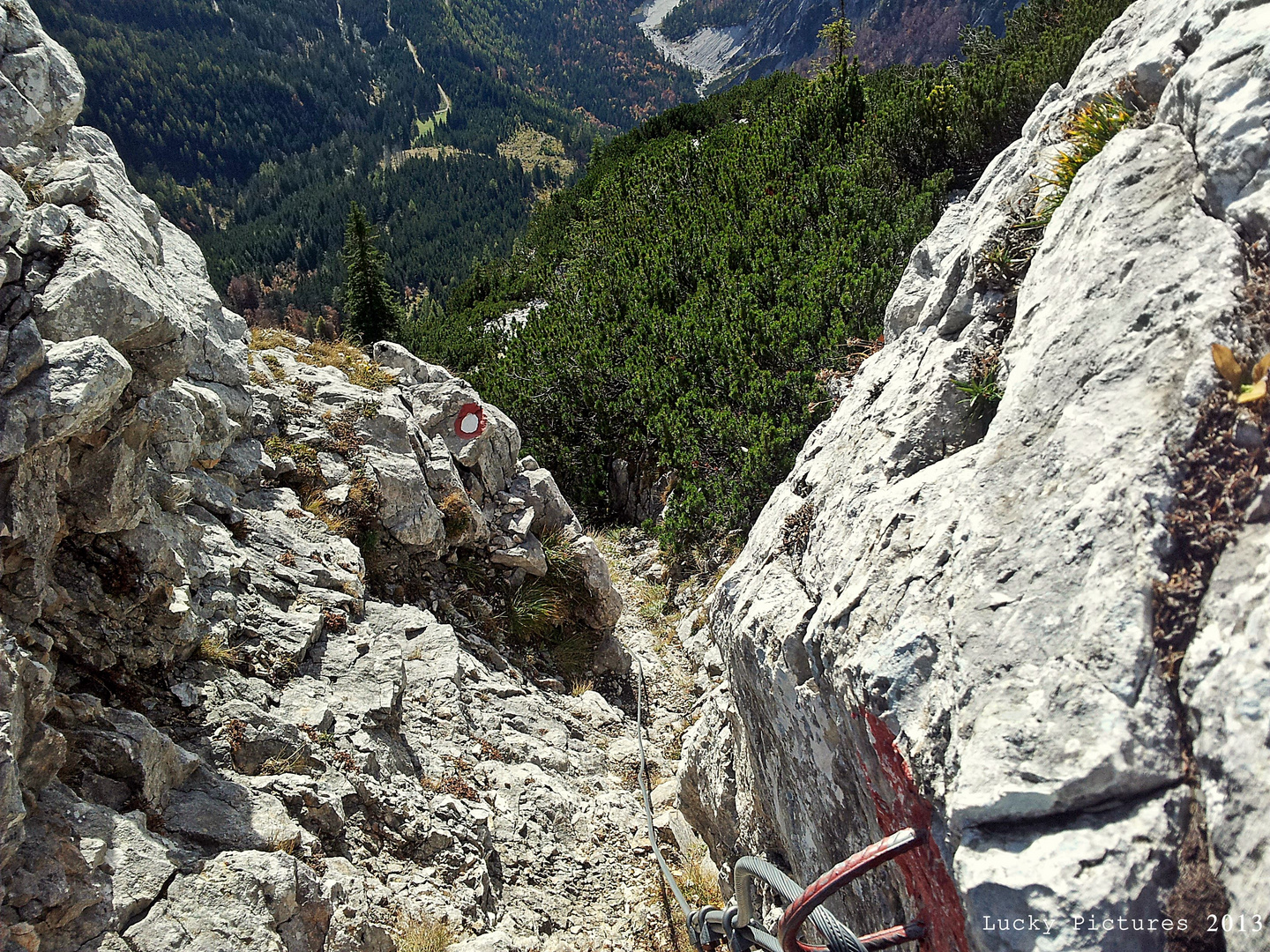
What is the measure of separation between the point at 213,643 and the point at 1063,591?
6081 mm

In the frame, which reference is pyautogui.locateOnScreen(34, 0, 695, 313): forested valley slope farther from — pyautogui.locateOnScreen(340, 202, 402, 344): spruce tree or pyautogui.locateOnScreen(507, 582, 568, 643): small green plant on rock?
pyautogui.locateOnScreen(507, 582, 568, 643): small green plant on rock

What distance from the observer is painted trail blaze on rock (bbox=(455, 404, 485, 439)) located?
992cm

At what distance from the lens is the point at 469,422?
9938 millimetres

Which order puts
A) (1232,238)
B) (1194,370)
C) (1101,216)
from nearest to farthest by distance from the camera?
(1194,370), (1232,238), (1101,216)

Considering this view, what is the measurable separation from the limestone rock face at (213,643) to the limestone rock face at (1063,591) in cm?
323

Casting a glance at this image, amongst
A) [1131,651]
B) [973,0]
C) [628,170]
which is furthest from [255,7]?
[1131,651]

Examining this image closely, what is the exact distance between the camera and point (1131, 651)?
7.54 ft

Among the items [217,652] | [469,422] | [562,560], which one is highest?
[469,422]

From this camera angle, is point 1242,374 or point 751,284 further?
point 751,284

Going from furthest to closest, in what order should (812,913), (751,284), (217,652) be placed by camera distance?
(751,284)
(217,652)
(812,913)

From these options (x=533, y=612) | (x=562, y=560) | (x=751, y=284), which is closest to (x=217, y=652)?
(x=533, y=612)

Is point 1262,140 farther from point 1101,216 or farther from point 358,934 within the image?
point 358,934

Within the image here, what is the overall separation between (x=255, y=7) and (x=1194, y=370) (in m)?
247

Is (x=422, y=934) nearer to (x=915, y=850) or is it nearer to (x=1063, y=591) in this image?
(x=915, y=850)
